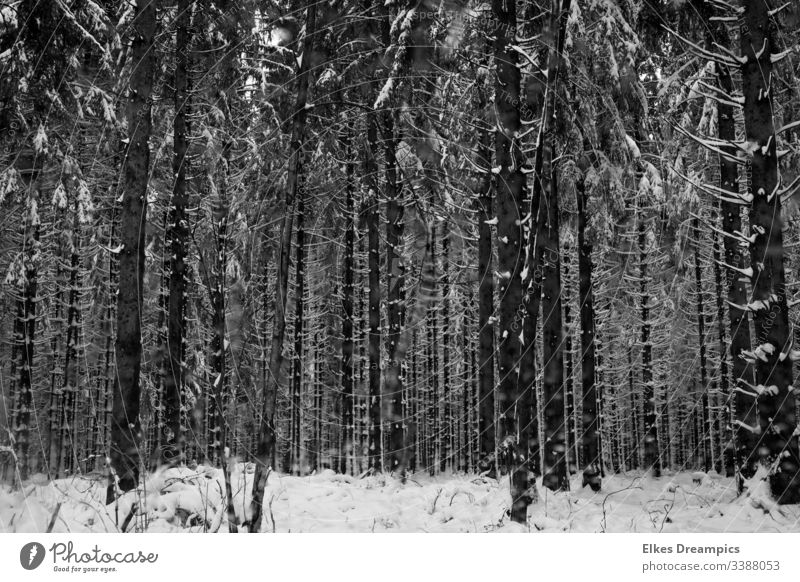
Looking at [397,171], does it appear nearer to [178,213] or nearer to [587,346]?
[178,213]

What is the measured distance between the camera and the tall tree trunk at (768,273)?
8578 mm

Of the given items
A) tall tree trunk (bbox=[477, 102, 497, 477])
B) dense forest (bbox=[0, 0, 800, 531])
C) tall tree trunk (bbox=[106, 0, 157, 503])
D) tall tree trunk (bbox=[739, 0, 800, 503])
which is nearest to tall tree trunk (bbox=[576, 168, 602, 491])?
dense forest (bbox=[0, 0, 800, 531])

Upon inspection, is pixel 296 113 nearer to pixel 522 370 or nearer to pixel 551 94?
pixel 551 94

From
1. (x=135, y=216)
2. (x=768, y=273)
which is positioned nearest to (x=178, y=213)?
(x=135, y=216)

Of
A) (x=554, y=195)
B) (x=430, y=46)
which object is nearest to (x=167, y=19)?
(x=430, y=46)

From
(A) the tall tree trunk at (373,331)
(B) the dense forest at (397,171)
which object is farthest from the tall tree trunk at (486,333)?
(A) the tall tree trunk at (373,331)

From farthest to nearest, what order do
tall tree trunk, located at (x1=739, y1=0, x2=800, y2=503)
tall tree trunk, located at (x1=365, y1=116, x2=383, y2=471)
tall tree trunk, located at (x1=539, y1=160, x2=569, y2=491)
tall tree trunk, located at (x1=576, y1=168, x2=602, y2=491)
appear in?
1. tall tree trunk, located at (x1=365, y1=116, x2=383, y2=471)
2. tall tree trunk, located at (x1=576, y1=168, x2=602, y2=491)
3. tall tree trunk, located at (x1=539, y1=160, x2=569, y2=491)
4. tall tree trunk, located at (x1=739, y1=0, x2=800, y2=503)

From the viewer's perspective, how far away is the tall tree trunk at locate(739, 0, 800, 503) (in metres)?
8.58

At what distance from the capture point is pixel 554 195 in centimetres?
1570

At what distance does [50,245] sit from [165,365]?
6.48 metres
